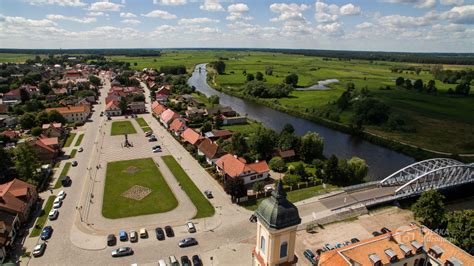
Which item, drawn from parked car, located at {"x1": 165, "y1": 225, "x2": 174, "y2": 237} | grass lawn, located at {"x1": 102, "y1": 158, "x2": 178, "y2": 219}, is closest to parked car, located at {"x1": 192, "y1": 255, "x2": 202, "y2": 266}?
parked car, located at {"x1": 165, "y1": 225, "x2": 174, "y2": 237}

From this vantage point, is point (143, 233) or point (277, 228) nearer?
point (277, 228)

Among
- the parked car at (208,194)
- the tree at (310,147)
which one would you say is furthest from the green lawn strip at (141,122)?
the tree at (310,147)

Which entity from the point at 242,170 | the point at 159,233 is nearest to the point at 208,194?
A: the point at 242,170

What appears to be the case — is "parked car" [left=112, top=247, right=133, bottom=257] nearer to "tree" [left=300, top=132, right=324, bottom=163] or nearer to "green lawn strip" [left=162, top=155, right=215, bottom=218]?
"green lawn strip" [left=162, top=155, right=215, bottom=218]

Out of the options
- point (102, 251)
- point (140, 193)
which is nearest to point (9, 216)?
point (102, 251)

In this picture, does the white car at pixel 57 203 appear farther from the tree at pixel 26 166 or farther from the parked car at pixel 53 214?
the tree at pixel 26 166

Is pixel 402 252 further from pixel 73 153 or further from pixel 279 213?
pixel 73 153

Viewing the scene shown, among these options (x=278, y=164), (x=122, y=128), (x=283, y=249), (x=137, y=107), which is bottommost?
(x=122, y=128)
